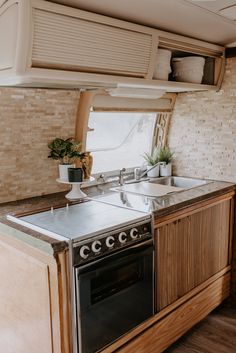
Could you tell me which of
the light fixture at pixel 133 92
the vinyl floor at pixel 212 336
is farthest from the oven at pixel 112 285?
the light fixture at pixel 133 92

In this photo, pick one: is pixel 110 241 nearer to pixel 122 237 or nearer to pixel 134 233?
pixel 122 237

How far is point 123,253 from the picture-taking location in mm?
1992

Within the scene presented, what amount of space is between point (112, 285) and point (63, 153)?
111cm

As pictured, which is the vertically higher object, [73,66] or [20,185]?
[73,66]

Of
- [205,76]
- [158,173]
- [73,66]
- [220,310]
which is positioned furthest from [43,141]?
[220,310]

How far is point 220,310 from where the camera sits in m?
3.00

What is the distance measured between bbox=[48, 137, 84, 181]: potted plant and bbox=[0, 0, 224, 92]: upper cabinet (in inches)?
20.7

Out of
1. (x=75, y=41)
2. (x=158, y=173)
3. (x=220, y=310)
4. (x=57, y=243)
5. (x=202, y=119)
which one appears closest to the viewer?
(x=57, y=243)

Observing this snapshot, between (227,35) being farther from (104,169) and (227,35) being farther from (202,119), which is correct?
(104,169)

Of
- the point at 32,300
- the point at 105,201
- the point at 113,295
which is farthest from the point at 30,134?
the point at 113,295

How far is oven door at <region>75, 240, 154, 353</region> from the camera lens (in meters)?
1.81

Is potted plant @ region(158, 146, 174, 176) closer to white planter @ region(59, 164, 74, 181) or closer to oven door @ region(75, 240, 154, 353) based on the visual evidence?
white planter @ region(59, 164, 74, 181)

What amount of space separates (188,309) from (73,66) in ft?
6.24

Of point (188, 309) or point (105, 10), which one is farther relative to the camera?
point (188, 309)
